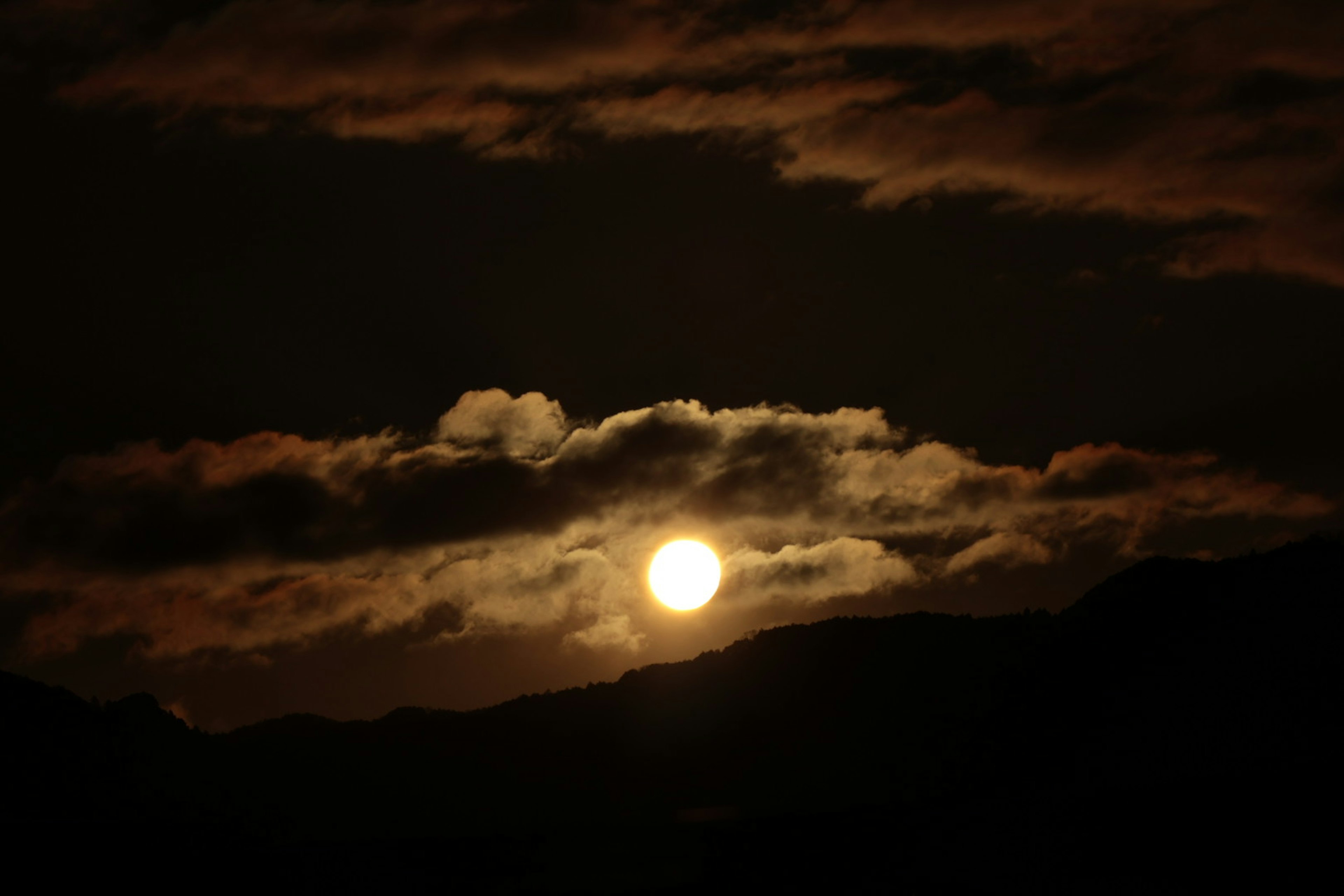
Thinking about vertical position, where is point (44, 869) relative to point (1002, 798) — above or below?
above

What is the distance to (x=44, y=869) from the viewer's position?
1861 inches

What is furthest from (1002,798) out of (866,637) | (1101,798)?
(866,637)

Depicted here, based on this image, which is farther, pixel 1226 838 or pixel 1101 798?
pixel 1101 798

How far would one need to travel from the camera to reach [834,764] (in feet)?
271

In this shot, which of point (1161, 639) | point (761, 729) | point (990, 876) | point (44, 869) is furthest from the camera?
point (761, 729)

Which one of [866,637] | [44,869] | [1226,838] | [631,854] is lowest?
[1226,838]

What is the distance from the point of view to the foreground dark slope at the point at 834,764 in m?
44.6

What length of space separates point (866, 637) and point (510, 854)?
5064 centimetres

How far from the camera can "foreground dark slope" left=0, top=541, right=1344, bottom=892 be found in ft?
146

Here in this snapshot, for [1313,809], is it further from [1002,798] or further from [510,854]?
[510,854]

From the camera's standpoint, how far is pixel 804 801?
3105 inches

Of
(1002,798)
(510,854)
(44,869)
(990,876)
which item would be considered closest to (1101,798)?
(1002,798)

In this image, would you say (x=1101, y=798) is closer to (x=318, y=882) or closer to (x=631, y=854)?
(x=631, y=854)

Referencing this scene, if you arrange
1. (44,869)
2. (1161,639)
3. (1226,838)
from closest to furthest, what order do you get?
1. (1226,838)
2. (44,869)
3. (1161,639)
